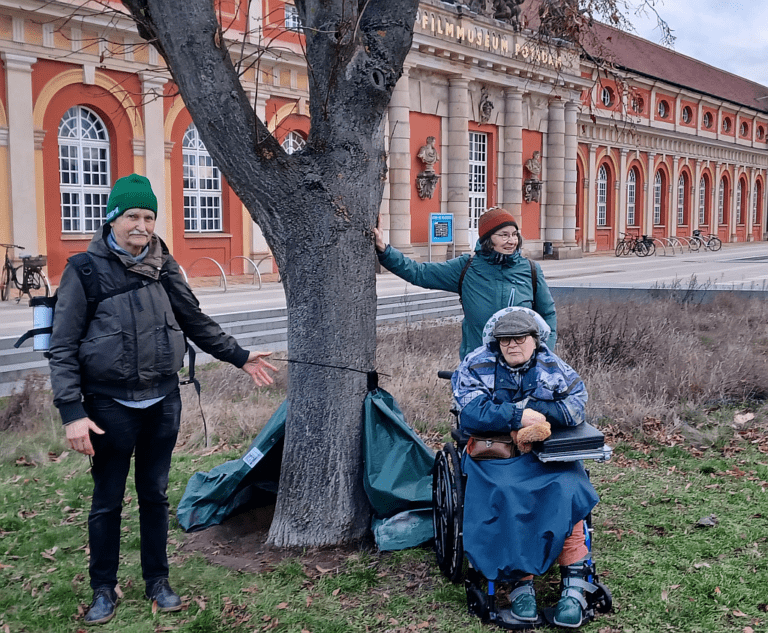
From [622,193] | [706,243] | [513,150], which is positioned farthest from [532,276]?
[706,243]

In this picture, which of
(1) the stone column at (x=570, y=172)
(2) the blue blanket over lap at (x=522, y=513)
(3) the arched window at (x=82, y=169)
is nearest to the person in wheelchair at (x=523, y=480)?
(2) the blue blanket over lap at (x=522, y=513)

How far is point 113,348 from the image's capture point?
140 inches

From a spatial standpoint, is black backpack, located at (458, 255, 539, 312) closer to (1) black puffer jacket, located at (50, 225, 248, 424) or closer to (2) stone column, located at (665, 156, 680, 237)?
(1) black puffer jacket, located at (50, 225, 248, 424)

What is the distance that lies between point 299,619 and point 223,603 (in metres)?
0.40

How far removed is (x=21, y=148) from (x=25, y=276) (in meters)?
2.62

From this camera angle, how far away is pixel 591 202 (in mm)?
A: 36562

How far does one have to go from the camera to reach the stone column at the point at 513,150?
29719mm

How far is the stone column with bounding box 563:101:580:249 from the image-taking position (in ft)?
106

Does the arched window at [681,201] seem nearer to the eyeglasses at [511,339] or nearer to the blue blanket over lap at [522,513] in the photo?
the eyeglasses at [511,339]

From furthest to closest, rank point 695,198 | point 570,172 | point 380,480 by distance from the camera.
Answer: point 695,198 → point 570,172 → point 380,480

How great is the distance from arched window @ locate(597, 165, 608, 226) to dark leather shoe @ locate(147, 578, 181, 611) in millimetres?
36079

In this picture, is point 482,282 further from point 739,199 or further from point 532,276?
point 739,199

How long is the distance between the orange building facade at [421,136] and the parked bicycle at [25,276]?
0.62 meters

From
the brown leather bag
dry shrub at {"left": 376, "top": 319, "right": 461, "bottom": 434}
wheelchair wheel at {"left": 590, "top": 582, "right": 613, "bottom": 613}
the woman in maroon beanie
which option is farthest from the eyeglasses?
dry shrub at {"left": 376, "top": 319, "right": 461, "bottom": 434}
